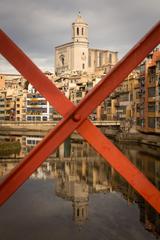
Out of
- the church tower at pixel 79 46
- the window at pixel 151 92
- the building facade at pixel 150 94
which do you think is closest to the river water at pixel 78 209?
the building facade at pixel 150 94

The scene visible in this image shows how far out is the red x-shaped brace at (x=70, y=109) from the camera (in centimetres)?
178

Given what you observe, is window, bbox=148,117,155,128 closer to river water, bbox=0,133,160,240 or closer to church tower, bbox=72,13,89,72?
river water, bbox=0,133,160,240

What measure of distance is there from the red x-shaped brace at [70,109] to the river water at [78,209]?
10051 mm

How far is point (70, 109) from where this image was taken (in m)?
1.81

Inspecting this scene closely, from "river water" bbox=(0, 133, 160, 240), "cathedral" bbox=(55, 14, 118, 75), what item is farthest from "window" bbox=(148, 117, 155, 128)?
"cathedral" bbox=(55, 14, 118, 75)

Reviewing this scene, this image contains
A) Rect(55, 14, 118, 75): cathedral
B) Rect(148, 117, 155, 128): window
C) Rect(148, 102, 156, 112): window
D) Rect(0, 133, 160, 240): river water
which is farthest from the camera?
Rect(55, 14, 118, 75): cathedral

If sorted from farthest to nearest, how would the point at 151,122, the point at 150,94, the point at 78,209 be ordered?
the point at 150,94, the point at 151,122, the point at 78,209

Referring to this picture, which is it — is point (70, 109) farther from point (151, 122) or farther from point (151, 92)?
point (151, 92)

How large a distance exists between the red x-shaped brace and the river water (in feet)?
33.0

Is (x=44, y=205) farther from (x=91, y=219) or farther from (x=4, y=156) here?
(x=4, y=156)

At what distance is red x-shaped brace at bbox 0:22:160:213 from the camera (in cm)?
178

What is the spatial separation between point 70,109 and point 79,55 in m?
131

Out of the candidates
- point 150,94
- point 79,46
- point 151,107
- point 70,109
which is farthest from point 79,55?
point 70,109

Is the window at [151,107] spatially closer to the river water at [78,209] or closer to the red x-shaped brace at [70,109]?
the river water at [78,209]
